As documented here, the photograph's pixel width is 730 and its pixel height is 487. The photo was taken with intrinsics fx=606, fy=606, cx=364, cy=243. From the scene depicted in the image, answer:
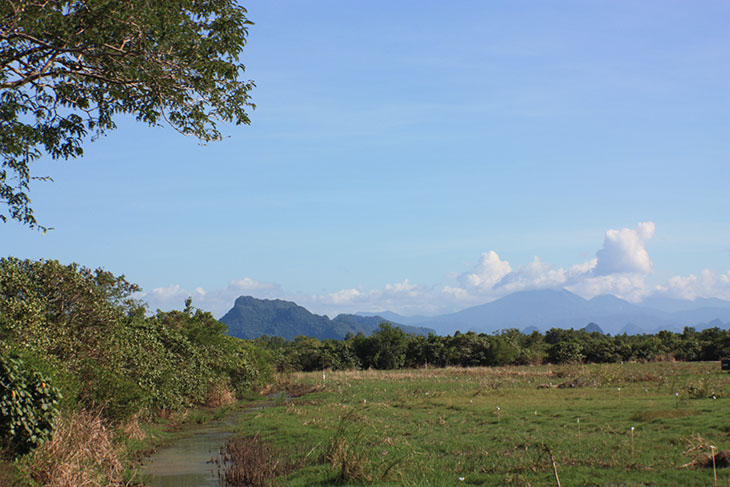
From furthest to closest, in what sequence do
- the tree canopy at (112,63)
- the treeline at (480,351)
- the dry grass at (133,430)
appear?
the treeline at (480,351) → the dry grass at (133,430) → the tree canopy at (112,63)

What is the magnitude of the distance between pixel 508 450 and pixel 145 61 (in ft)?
47.8

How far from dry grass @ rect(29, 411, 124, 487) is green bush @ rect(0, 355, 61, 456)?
0.86 m

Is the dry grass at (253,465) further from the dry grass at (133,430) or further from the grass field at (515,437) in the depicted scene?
the dry grass at (133,430)

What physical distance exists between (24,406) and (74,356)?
835 cm

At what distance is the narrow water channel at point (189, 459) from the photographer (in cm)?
1929

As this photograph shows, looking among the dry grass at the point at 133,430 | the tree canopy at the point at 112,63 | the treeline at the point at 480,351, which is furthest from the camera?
the treeline at the point at 480,351

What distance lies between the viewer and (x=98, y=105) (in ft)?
51.0

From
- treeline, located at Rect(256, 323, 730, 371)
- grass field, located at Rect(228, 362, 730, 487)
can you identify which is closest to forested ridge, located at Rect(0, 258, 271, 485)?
grass field, located at Rect(228, 362, 730, 487)

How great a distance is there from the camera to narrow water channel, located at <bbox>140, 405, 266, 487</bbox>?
63.3 feet

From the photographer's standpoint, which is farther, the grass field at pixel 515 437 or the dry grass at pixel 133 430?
the dry grass at pixel 133 430

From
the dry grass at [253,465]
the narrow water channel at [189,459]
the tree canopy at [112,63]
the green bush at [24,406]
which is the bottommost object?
the narrow water channel at [189,459]

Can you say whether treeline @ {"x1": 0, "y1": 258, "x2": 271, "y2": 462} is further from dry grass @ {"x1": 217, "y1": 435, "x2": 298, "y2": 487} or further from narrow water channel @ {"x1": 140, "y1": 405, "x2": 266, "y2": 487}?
dry grass @ {"x1": 217, "y1": 435, "x2": 298, "y2": 487}

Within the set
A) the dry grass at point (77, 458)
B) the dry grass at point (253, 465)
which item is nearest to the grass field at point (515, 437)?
the dry grass at point (253, 465)

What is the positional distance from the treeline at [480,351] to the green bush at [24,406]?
5888cm
